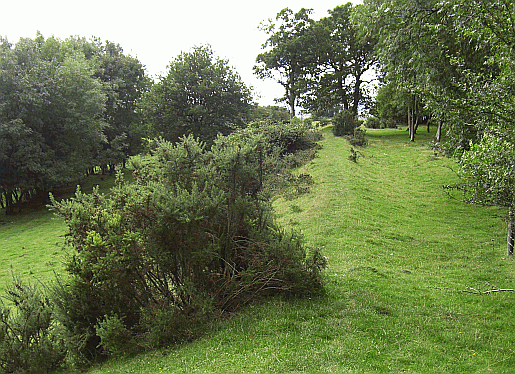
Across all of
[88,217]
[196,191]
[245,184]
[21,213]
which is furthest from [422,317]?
[21,213]

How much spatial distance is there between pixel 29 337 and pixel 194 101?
113ft

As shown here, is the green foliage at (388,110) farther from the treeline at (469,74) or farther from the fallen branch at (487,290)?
the fallen branch at (487,290)

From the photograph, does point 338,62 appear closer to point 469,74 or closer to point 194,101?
point 194,101

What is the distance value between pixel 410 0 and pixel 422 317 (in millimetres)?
12169

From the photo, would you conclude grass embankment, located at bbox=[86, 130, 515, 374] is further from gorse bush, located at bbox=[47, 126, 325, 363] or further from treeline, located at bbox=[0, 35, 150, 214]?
treeline, located at bbox=[0, 35, 150, 214]

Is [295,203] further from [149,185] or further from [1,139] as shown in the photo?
[1,139]

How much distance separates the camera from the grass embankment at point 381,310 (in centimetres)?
573

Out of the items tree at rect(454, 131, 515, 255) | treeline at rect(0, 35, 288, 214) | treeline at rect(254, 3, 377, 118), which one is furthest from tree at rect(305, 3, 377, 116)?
tree at rect(454, 131, 515, 255)

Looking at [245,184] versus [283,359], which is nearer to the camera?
[283,359]

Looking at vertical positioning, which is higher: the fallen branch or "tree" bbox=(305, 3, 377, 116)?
"tree" bbox=(305, 3, 377, 116)

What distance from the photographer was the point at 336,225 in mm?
14703

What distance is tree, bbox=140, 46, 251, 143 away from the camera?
37.7m

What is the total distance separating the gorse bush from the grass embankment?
60 cm

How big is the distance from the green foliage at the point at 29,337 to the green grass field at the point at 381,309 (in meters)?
1.25
